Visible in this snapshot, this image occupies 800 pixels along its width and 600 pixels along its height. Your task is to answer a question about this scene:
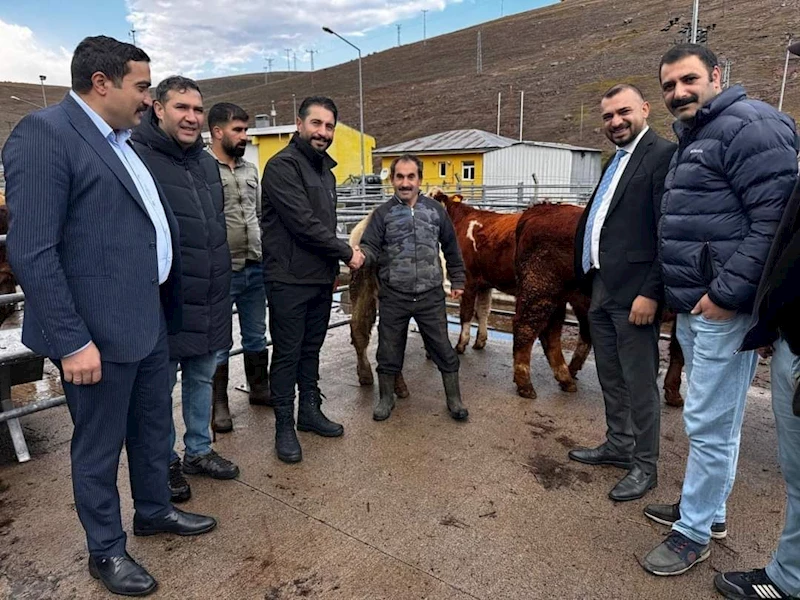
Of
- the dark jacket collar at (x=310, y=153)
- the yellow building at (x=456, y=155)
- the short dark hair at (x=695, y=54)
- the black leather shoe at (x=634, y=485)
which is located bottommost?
the black leather shoe at (x=634, y=485)

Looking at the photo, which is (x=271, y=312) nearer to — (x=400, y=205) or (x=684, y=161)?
(x=400, y=205)

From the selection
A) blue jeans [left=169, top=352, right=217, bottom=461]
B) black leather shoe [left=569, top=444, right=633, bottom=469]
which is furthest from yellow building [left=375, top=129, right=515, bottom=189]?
blue jeans [left=169, top=352, right=217, bottom=461]

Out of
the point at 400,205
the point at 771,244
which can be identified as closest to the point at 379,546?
the point at 771,244

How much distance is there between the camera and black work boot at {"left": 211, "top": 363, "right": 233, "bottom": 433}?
3869mm

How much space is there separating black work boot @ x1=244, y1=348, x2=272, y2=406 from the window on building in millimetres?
27889

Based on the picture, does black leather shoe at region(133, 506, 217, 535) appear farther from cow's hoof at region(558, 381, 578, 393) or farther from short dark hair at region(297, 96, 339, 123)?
cow's hoof at region(558, 381, 578, 393)

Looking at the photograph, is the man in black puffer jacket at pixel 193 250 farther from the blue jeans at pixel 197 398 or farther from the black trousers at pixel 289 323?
the black trousers at pixel 289 323

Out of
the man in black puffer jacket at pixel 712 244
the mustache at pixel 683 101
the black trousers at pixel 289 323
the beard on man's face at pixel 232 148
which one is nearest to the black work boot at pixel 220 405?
the black trousers at pixel 289 323

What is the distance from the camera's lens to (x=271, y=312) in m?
3.56

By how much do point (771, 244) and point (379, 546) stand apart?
2075mm

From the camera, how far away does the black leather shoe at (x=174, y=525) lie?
8.66ft

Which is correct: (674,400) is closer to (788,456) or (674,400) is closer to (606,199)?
(606,199)

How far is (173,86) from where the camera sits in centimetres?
289

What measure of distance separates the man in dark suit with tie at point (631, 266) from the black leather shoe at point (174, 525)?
84.6 inches
